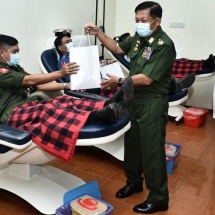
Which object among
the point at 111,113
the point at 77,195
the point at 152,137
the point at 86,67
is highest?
the point at 86,67

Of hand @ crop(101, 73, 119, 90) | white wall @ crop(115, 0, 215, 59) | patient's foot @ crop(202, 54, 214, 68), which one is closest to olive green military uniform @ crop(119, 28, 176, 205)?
hand @ crop(101, 73, 119, 90)

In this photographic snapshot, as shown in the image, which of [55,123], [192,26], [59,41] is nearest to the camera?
[55,123]

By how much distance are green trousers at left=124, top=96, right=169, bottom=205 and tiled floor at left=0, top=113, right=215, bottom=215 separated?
0.64 feet

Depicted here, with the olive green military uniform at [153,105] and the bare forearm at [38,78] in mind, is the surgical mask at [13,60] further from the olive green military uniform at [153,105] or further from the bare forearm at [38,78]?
the olive green military uniform at [153,105]

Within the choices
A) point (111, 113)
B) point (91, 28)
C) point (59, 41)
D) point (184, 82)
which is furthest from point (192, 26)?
point (111, 113)

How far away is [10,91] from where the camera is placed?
194 cm

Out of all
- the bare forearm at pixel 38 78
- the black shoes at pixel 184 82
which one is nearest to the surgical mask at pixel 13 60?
the bare forearm at pixel 38 78

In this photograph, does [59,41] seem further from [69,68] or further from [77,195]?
[77,195]

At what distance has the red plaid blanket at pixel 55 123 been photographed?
1542 mm

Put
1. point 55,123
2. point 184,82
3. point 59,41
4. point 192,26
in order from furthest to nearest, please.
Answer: point 192,26
point 184,82
point 59,41
point 55,123

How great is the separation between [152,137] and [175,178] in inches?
29.1

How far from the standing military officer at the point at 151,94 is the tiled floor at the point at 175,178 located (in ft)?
0.54

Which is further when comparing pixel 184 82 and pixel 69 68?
pixel 184 82

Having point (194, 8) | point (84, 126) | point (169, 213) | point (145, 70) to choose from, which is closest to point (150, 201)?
point (169, 213)
